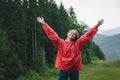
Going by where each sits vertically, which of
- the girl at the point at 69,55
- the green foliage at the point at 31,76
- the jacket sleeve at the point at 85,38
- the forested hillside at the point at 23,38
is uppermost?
the forested hillside at the point at 23,38

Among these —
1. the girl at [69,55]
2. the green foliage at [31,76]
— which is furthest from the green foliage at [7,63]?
the girl at [69,55]

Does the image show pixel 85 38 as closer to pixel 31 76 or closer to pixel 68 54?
pixel 68 54

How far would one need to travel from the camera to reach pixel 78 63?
10.8 metres

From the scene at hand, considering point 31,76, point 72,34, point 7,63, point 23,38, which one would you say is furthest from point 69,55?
point 23,38

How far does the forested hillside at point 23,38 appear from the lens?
5569 centimetres

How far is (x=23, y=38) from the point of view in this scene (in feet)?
234

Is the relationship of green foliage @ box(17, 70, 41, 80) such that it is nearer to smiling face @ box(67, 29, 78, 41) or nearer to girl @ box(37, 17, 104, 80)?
girl @ box(37, 17, 104, 80)

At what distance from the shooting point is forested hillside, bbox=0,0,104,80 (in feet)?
183

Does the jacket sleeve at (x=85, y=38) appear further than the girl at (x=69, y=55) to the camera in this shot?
Yes

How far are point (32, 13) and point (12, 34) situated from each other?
441 inches

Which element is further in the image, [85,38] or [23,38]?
[23,38]

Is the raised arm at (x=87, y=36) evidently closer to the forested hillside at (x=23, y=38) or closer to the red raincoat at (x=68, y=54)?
the red raincoat at (x=68, y=54)

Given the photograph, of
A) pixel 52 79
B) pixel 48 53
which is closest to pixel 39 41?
pixel 48 53

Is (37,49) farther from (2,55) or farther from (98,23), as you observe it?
(98,23)
